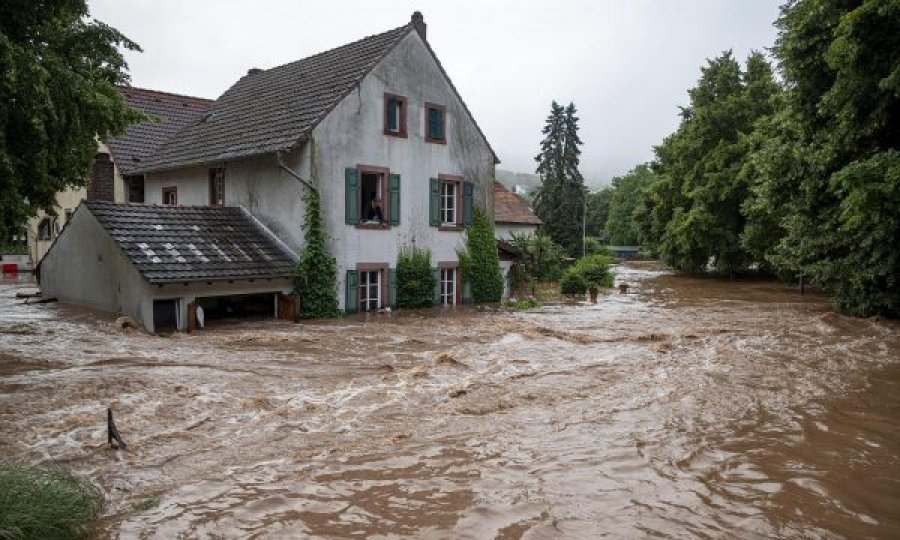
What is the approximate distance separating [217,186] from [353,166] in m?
5.36

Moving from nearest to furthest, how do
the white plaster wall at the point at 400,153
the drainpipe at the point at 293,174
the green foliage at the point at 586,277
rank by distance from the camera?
1. the drainpipe at the point at 293,174
2. the white plaster wall at the point at 400,153
3. the green foliage at the point at 586,277

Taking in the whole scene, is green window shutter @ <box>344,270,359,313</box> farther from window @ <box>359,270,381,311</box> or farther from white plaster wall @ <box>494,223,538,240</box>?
white plaster wall @ <box>494,223,538,240</box>

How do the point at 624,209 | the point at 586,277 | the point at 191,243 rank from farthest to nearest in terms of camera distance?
the point at 624,209 < the point at 586,277 < the point at 191,243

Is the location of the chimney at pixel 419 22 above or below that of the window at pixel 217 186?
above

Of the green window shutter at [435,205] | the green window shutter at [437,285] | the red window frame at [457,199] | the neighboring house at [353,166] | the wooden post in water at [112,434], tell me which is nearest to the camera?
the wooden post in water at [112,434]

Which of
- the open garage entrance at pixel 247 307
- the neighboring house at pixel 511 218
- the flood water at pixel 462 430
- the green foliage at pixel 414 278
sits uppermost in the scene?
the neighboring house at pixel 511 218

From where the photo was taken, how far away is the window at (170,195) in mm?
24984

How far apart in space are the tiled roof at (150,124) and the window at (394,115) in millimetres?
10314

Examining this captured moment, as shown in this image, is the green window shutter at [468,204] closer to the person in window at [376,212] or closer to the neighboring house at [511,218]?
the person in window at [376,212]

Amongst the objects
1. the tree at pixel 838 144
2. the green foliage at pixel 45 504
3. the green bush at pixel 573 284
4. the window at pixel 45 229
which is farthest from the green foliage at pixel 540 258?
the green foliage at pixel 45 504

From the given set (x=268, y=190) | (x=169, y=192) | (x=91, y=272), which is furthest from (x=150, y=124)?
(x=91, y=272)

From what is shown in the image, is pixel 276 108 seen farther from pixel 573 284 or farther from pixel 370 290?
pixel 573 284

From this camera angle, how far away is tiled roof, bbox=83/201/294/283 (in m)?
17.0

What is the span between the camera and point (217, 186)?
2294 centimetres
